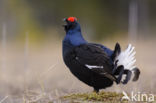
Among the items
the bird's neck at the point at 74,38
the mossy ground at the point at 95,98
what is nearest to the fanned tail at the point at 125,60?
the mossy ground at the point at 95,98

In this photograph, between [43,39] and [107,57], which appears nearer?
[107,57]

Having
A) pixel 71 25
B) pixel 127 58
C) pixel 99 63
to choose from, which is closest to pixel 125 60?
pixel 127 58

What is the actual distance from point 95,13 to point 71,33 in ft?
56.8

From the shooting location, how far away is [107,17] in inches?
917

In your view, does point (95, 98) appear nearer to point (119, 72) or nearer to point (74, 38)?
point (119, 72)

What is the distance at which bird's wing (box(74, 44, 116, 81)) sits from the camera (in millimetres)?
5078

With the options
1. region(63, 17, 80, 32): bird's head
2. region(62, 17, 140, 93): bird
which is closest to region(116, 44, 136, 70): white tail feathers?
region(62, 17, 140, 93): bird

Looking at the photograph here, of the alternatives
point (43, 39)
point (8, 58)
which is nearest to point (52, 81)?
point (8, 58)

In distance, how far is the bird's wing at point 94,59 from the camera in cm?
508

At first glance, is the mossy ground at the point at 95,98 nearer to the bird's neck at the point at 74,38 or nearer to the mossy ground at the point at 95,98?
the mossy ground at the point at 95,98

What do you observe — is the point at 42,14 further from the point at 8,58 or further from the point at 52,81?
the point at 52,81

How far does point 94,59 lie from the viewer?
5.17 metres

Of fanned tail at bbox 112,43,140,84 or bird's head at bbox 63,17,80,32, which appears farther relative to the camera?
bird's head at bbox 63,17,80,32

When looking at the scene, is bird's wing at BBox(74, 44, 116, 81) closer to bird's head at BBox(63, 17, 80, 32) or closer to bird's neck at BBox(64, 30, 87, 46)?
bird's neck at BBox(64, 30, 87, 46)
